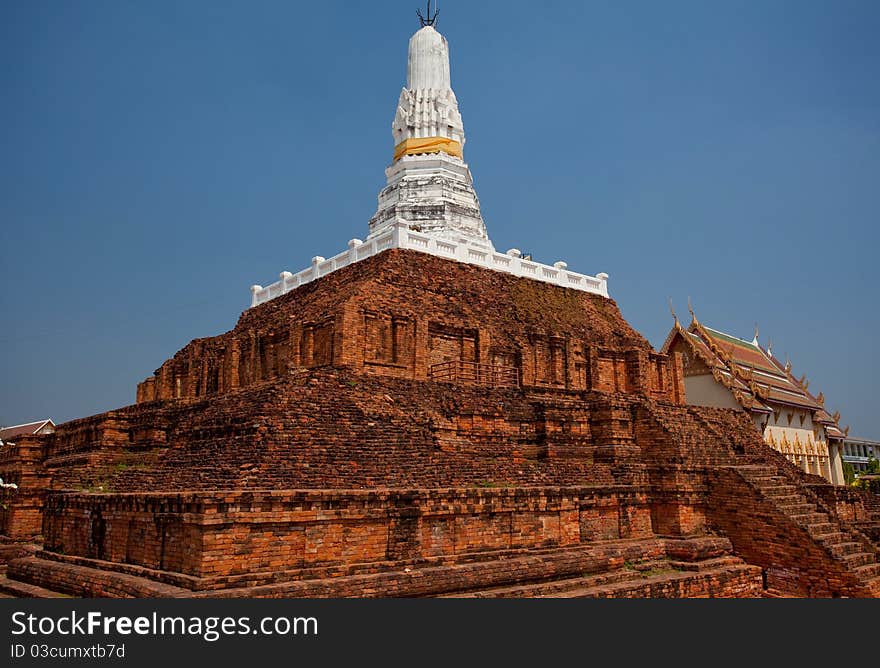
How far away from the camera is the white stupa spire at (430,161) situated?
2577 cm

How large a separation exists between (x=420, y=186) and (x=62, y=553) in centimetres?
1720

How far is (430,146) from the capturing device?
92.0 feet

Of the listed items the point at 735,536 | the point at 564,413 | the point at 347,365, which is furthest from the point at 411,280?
the point at 735,536

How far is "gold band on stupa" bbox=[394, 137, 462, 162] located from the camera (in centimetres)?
2800

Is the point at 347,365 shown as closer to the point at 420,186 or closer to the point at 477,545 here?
the point at 477,545

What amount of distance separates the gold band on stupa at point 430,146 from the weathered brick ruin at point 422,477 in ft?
23.7

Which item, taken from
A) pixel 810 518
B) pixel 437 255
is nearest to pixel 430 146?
pixel 437 255

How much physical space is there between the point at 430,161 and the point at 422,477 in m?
16.8

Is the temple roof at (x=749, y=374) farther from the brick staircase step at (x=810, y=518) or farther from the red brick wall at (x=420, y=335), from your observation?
the brick staircase step at (x=810, y=518)

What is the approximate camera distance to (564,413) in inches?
653

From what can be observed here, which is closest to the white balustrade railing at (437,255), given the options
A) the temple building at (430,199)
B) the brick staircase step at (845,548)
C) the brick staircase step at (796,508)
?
the temple building at (430,199)

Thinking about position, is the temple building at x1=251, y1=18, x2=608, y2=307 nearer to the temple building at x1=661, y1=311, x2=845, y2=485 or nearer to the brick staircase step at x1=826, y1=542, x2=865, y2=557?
the temple building at x1=661, y1=311, x2=845, y2=485

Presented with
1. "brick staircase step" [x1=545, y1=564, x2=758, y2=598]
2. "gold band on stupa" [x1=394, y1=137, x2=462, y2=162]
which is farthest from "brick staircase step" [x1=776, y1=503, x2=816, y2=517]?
"gold band on stupa" [x1=394, y1=137, x2=462, y2=162]

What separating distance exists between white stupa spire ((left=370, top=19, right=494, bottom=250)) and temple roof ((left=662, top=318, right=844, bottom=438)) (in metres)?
10.6
